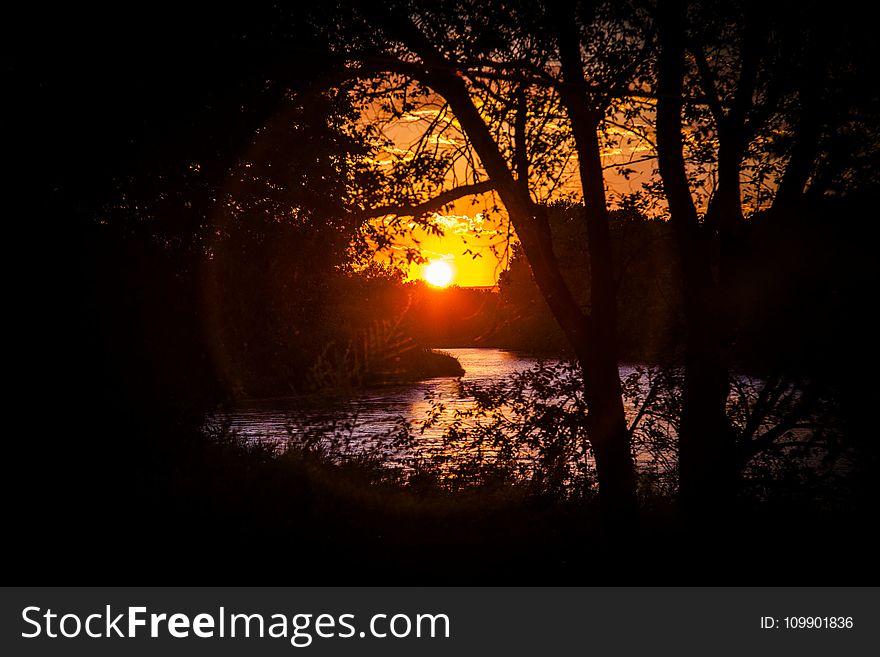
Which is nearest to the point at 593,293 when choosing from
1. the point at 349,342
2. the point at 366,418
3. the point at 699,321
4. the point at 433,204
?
the point at 699,321

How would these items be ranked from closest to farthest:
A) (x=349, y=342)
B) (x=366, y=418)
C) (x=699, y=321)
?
(x=699, y=321) → (x=349, y=342) → (x=366, y=418)

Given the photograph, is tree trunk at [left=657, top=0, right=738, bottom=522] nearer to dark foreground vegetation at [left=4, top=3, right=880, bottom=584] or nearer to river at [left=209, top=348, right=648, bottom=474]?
dark foreground vegetation at [left=4, top=3, right=880, bottom=584]

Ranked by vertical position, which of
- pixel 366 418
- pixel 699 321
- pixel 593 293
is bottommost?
pixel 366 418

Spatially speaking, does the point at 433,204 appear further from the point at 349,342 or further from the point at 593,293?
the point at 593,293

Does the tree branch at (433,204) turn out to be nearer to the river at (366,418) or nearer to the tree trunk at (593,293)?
the tree trunk at (593,293)

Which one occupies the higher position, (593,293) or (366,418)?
(593,293)

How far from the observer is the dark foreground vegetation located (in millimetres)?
7059

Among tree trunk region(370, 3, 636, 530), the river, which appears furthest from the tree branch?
the river

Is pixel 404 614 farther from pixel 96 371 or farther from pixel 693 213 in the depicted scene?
pixel 693 213

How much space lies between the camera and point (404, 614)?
5.90 metres

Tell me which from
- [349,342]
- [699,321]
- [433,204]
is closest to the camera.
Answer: [699,321]

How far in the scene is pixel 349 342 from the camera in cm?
833

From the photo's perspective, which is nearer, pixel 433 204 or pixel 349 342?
pixel 349 342

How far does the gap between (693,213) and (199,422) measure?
758cm
